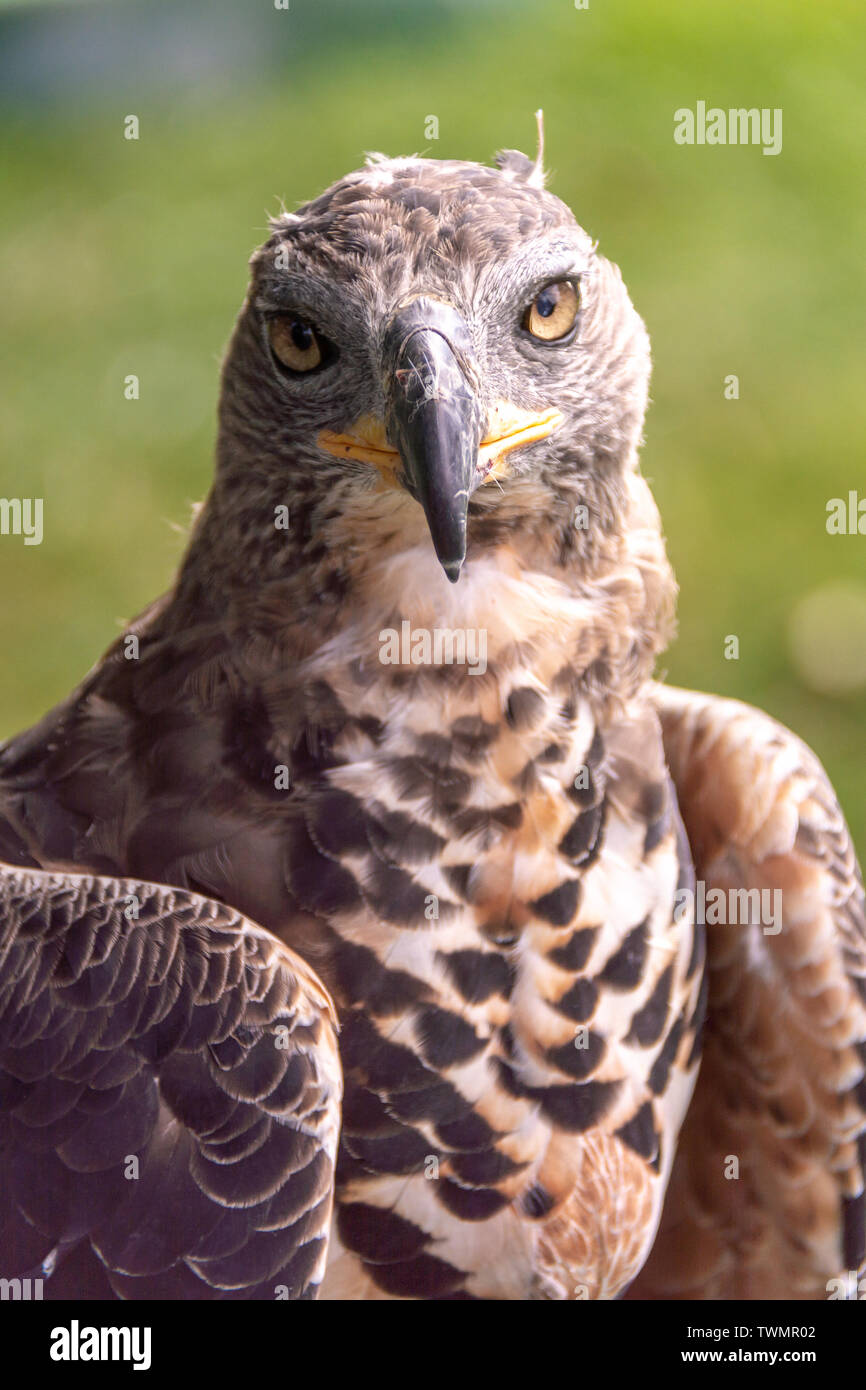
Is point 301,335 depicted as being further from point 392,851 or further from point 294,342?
point 392,851

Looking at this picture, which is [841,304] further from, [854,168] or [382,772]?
[382,772]

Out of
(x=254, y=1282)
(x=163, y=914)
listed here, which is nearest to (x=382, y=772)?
(x=163, y=914)

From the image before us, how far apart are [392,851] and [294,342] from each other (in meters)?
0.46

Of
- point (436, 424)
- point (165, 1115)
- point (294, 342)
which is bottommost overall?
point (165, 1115)

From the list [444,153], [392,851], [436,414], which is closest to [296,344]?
[436,414]

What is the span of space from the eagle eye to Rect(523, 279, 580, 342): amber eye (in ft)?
0.59

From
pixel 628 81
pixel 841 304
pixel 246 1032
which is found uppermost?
pixel 628 81

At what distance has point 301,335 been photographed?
4.09 ft

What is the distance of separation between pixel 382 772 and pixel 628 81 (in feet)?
7.69
